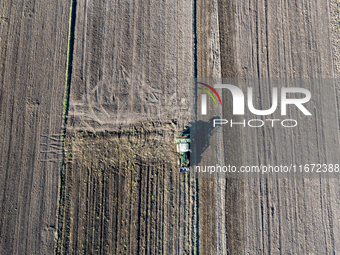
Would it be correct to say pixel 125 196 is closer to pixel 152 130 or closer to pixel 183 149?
pixel 152 130

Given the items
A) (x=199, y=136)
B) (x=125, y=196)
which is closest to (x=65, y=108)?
(x=125, y=196)

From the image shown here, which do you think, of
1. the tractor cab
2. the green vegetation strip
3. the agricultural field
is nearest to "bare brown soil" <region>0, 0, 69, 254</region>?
the agricultural field

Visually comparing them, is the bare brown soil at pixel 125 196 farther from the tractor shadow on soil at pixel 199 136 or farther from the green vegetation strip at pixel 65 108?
the tractor shadow on soil at pixel 199 136

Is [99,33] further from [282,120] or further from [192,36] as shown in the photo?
[282,120]

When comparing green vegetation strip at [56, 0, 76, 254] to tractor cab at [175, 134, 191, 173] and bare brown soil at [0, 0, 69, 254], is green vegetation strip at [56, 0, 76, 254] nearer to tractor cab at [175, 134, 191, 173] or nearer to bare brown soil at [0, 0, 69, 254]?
Result: bare brown soil at [0, 0, 69, 254]

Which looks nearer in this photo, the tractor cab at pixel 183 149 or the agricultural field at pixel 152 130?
the agricultural field at pixel 152 130

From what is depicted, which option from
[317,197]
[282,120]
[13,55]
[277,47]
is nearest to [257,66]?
[277,47]

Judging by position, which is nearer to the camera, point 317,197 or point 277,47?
point 317,197

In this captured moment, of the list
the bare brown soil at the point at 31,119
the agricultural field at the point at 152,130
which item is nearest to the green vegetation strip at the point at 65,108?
the agricultural field at the point at 152,130
